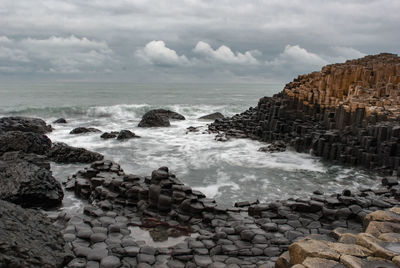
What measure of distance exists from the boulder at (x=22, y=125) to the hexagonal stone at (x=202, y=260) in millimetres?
18887

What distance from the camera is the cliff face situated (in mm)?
18359

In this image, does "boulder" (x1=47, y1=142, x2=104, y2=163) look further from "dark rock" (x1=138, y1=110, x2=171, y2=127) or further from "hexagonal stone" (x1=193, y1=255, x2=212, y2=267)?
"dark rock" (x1=138, y1=110, x2=171, y2=127)

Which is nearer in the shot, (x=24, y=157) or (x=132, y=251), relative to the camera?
(x=132, y=251)

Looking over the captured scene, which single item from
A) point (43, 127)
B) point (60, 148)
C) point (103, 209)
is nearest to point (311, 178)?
point (103, 209)

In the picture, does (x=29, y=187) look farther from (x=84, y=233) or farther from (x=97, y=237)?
(x=97, y=237)

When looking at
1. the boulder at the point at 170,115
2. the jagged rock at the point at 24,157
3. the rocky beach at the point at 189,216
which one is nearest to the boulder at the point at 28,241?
the rocky beach at the point at 189,216

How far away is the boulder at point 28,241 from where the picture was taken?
566 cm

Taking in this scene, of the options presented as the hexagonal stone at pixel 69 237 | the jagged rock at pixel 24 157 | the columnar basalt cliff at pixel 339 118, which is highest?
the columnar basalt cliff at pixel 339 118

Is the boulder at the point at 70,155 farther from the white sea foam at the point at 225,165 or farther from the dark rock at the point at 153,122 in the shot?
the dark rock at the point at 153,122

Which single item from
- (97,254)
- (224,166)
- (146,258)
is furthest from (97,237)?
(224,166)

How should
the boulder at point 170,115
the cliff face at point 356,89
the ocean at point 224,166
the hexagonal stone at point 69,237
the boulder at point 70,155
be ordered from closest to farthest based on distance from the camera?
the hexagonal stone at point 69,237 < the ocean at point 224,166 < the boulder at point 70,155 < the cliff face at point 356,89 < the boulder at point 170,115

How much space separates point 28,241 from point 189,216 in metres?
4.07

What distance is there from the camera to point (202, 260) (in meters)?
6.82

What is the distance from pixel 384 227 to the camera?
6195 millimetres
